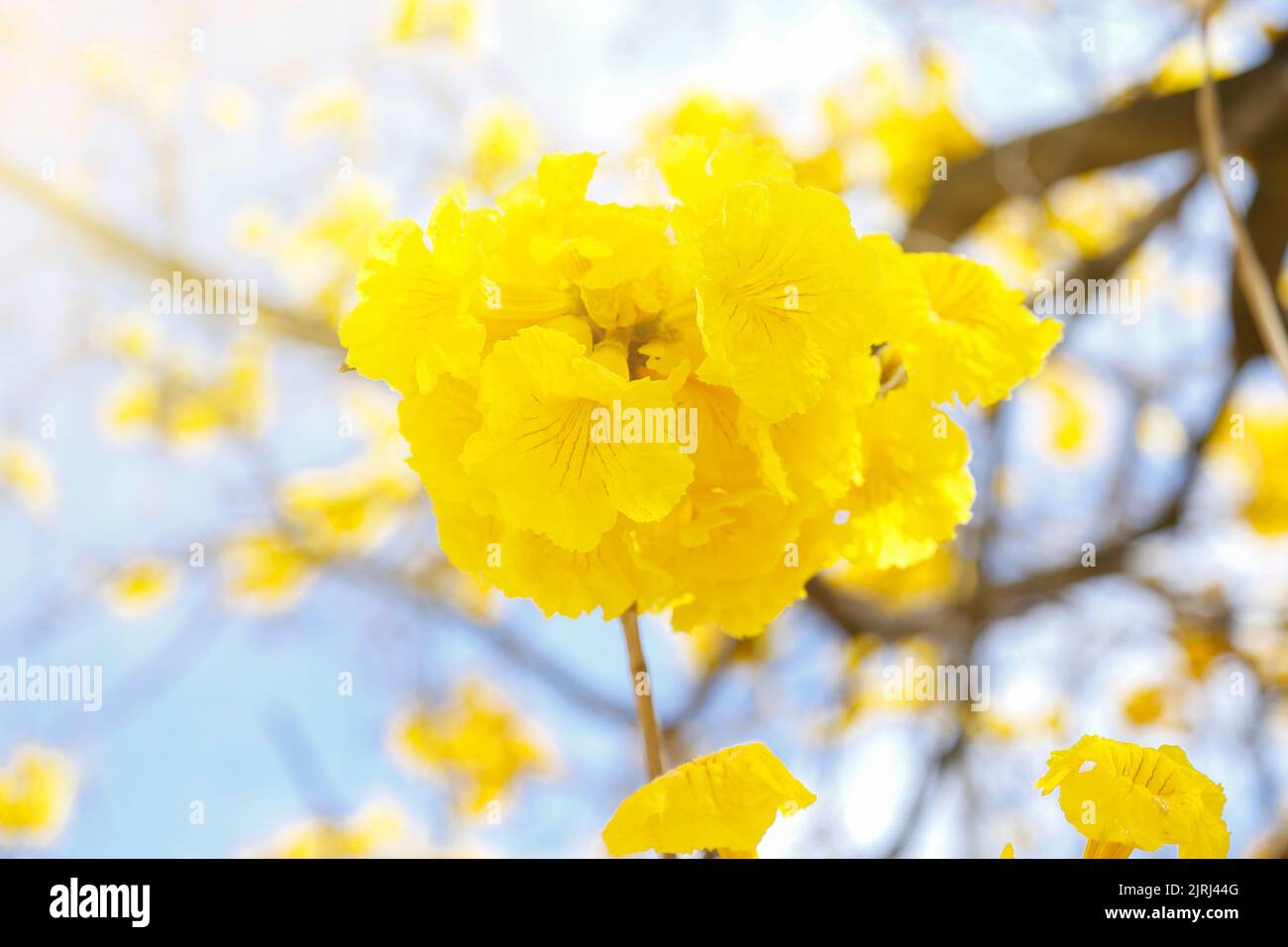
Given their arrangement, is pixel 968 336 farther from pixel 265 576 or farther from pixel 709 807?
pixel 265 576

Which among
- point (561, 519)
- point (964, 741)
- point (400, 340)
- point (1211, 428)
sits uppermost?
point (1211, 428)

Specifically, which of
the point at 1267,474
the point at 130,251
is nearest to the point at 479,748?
the point at 130,251

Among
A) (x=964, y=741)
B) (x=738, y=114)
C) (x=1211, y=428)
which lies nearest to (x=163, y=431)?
(x=738, y=114)

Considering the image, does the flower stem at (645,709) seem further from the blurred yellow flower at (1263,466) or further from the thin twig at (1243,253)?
the blurred yellow flower at (1263,466)

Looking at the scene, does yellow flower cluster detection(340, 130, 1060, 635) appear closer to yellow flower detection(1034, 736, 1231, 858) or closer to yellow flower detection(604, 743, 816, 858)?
yellow flower detection(604, 743, 816, 858)
